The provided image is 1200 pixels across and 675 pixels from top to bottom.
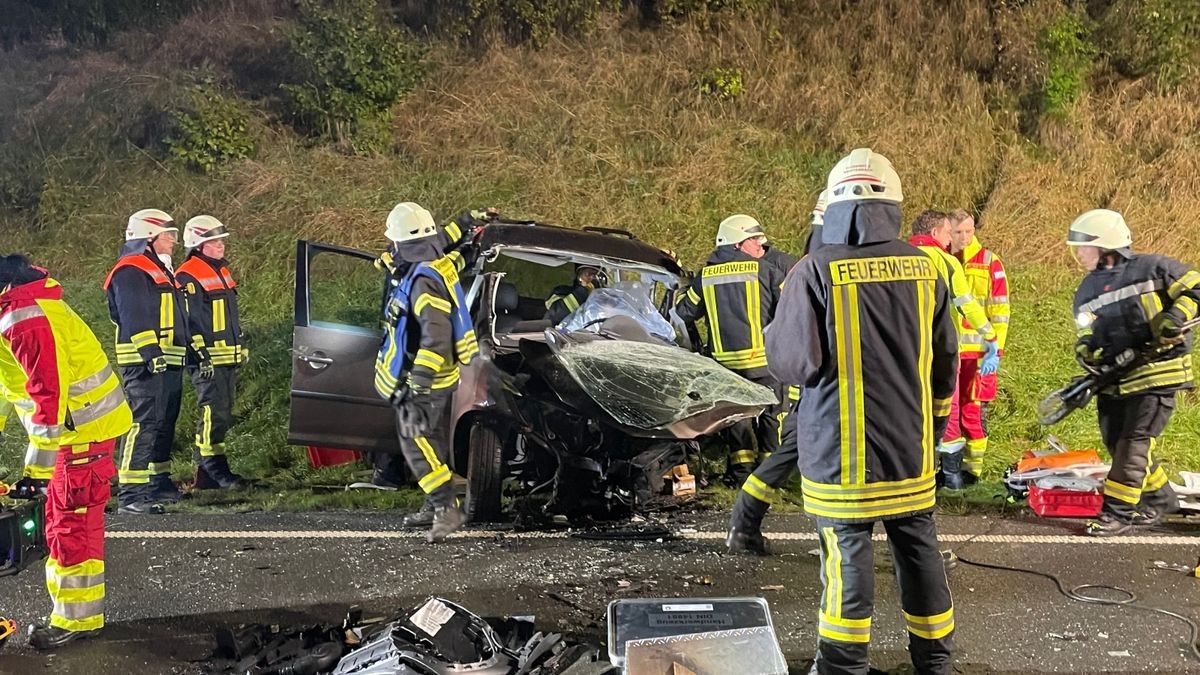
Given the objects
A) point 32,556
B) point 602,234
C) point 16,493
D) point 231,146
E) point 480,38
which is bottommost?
point 32,556

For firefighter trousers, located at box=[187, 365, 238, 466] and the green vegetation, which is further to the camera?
the green vegetation

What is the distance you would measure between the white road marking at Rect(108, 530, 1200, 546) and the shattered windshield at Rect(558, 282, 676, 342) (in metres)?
1.04

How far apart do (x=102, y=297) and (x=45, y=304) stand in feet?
11.7

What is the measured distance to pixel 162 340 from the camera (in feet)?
15.9

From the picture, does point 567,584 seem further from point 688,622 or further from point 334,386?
point 334,386

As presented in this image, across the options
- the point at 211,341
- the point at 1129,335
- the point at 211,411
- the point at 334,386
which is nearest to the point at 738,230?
the point at 1129,335

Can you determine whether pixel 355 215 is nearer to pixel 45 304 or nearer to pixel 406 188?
pixel 406 188

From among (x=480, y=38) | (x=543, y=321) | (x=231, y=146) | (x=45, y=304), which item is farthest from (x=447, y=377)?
(x=480, y=38)

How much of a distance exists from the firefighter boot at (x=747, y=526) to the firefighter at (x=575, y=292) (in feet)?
5.14

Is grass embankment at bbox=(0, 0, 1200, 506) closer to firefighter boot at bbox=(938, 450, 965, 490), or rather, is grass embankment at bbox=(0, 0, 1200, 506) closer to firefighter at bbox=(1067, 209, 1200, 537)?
firefighter boot at bbox=(938, 450, 965, 490)

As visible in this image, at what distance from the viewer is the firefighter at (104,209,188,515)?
476 cm

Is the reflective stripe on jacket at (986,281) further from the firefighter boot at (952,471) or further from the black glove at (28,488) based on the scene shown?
the black glove at (28,488)

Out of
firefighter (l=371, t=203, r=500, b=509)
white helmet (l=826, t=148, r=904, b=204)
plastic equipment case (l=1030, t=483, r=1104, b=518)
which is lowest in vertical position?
plastic equipment case (l=1030, t=483, r=1104, b=518)

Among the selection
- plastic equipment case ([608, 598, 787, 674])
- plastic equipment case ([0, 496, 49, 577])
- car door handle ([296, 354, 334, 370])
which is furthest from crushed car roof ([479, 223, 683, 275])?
plastic equipment case ([0, 496, 49, 577])
